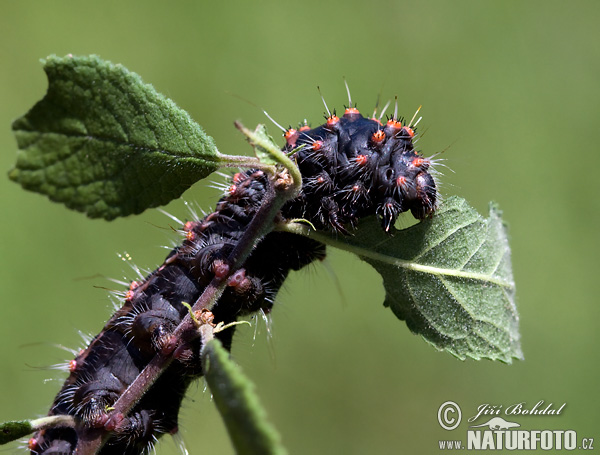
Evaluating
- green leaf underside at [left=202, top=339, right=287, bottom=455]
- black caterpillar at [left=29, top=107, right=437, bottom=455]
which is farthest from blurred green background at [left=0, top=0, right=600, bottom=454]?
green leaf underside at [left=202, top=339, right=287, bottom=455]

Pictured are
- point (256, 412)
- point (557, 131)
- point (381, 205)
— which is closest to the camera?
point (256, 412)

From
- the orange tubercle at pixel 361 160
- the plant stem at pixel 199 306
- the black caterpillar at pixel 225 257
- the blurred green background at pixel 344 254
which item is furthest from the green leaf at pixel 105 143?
the blurred green background at pixel 344 254

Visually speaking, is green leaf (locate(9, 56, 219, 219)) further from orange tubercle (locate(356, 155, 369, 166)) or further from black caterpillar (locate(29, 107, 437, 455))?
orange tubercle (locate(356, 155, 369, 166))

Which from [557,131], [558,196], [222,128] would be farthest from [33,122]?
[557,131]

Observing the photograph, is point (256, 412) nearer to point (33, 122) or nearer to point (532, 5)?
point (33, 122)

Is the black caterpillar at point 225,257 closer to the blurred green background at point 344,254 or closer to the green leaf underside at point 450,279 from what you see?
the green leaf underside at point 450,279
